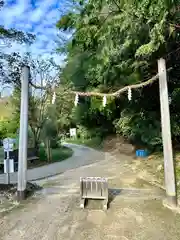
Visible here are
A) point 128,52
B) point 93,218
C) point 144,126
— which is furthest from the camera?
point 144,126

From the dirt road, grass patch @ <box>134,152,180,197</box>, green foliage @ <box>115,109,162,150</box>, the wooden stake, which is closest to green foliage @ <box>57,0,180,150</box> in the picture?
green foliage @ <box>115,109,162,150</box>

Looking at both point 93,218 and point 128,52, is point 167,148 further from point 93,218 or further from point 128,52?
point 128,52

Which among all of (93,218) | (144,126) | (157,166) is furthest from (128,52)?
A: (93,218)

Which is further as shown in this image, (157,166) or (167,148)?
(157,166)

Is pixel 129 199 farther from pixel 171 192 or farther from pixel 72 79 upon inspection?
pixel 72 79

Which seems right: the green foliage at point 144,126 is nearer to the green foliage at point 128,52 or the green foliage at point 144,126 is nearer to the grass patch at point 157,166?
the green foliage at point 128,52

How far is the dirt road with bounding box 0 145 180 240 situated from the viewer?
3492 mm

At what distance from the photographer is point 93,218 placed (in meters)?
4.09

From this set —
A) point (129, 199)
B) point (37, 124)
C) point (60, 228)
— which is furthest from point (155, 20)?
point (37, 124)

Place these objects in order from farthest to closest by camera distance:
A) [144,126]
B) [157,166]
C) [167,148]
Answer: [144,126]
[157,166]
[167,148]

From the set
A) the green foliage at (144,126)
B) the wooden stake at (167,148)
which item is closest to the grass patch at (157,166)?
the green foliage at (144,126)

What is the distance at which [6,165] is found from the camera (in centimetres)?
604

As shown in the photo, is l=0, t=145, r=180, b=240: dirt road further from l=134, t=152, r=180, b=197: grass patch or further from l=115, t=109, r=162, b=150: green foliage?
l=115, t=109, r=162, b=150: green foliage

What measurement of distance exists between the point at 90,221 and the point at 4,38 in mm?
5615
